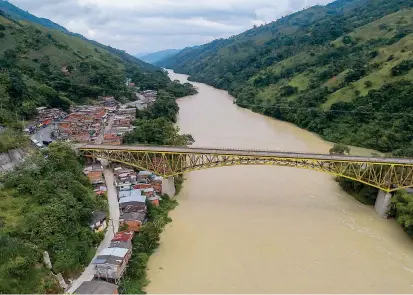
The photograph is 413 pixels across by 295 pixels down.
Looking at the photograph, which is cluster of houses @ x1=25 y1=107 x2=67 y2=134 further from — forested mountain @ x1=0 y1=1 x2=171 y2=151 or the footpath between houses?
the footpath between houses

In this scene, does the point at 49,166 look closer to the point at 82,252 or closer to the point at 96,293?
the point at 82,252

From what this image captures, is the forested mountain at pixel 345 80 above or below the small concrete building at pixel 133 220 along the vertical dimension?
above

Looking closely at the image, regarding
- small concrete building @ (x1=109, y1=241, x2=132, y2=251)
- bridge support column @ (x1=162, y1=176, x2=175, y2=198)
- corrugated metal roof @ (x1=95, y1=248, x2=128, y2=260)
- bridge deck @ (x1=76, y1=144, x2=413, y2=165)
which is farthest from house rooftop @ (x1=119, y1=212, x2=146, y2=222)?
bridge deck @ (x1=76, y1=144, x2=413, y2=165)

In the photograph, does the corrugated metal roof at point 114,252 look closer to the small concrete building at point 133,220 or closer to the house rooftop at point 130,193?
the small concrete building at point 133,220

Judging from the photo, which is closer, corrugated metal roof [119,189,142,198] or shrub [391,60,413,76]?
corrugated metal roof [119,189,142,198]

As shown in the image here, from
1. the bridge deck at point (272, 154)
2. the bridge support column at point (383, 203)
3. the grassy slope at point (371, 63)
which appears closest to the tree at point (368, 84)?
the grassy slope at point (371, 63)
